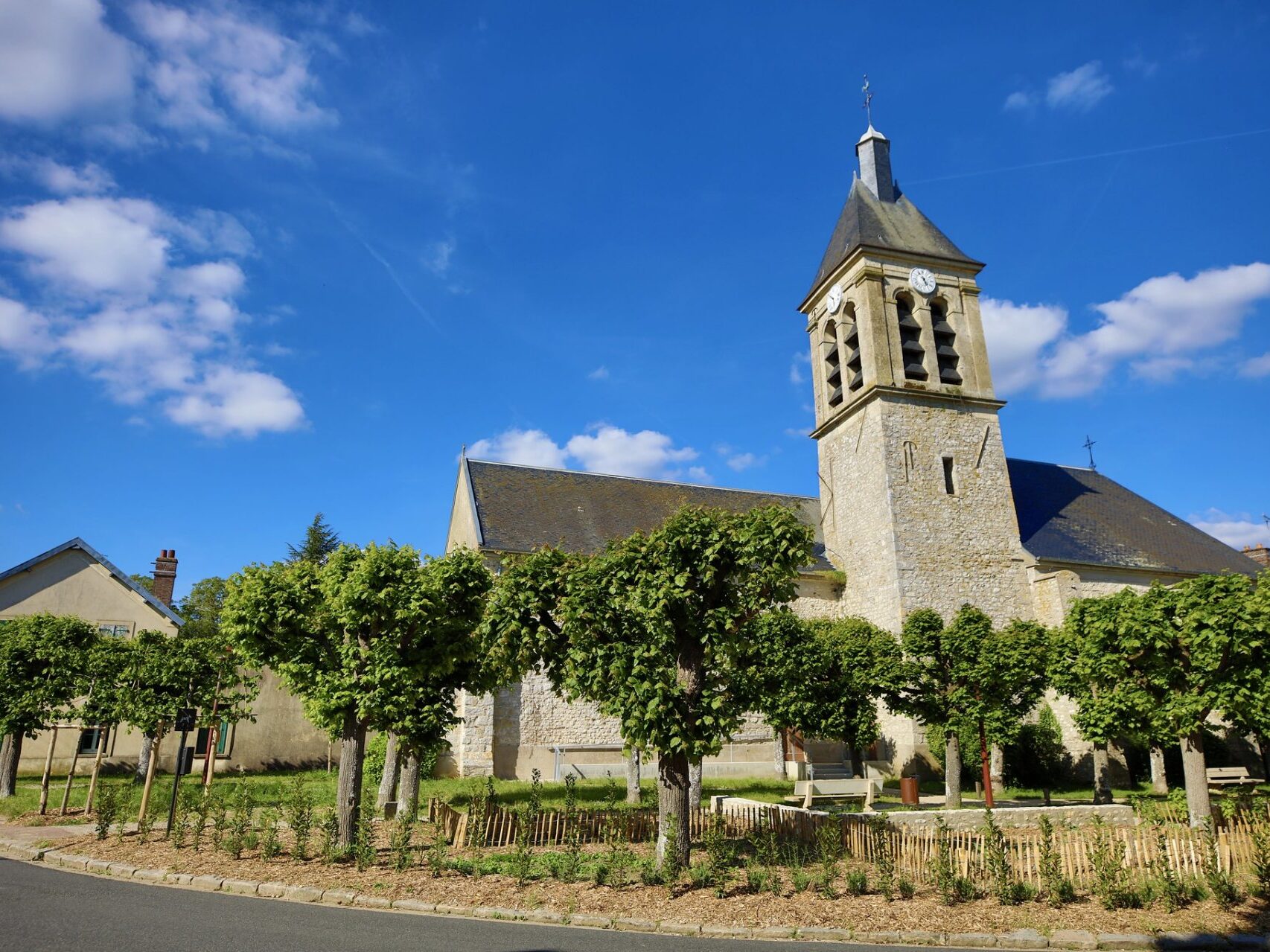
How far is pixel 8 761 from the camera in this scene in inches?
643

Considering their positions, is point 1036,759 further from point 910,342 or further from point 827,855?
point 827,855

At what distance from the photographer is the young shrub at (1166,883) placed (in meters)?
7.97

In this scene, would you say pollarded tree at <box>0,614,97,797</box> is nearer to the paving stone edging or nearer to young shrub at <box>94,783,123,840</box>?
young shrub at <box>94,783,123,840</box>

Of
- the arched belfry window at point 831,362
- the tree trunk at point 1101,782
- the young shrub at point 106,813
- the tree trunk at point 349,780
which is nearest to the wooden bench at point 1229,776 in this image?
the tree trunk at point 1101,782

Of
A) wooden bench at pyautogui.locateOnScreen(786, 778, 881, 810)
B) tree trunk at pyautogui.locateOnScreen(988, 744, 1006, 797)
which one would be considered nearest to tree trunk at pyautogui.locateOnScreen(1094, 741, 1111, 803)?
tree trunk at pyautogui.locateOnScreen(988, 744, 1006, 797)

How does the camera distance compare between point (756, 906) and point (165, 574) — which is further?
point (165, 574)

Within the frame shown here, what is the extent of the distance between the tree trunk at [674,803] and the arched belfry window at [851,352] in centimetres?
1876

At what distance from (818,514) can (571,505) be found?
957 centimetres

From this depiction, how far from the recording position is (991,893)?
8398 mm

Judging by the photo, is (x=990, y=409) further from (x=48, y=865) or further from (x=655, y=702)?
(x=48, y=865)

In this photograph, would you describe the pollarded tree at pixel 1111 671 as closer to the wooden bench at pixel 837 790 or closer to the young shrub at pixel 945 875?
the wooden bench at pixel 837 790

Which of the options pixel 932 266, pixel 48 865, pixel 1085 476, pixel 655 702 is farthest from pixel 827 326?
pixel 48 865

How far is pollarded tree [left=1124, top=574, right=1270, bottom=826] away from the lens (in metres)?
11.5

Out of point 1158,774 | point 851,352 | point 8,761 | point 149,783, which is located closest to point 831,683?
point 1158,774
